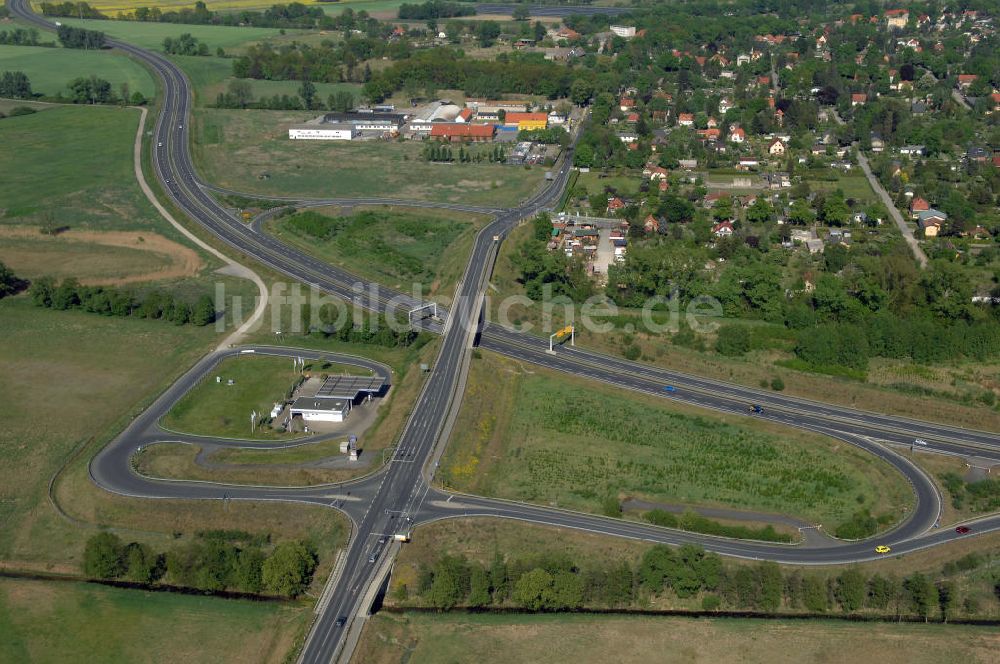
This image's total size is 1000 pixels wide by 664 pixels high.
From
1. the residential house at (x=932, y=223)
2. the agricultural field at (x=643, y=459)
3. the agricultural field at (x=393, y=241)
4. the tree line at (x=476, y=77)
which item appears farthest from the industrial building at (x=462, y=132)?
the agricultural field at (x=643, y=459)

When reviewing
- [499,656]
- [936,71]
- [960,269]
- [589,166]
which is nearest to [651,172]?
[589,166]

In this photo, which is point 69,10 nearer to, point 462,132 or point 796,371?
point 462,132

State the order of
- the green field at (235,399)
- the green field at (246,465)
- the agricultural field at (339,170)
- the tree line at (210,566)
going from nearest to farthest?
the tree line at (210,566)
the green field at (246,465)
the green field at (235,399)
the agricultural field at (339,170)

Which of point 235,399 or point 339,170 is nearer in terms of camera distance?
point 235,399

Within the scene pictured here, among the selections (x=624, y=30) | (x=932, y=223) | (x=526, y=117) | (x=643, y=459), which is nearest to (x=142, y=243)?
(x=643, y=459)

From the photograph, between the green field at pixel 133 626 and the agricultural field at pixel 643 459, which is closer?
the green field at pixel 133 626

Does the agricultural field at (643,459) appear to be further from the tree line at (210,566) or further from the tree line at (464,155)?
the tree line at (464,155)

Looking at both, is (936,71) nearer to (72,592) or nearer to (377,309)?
(377,309)
